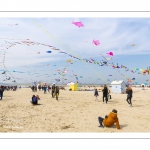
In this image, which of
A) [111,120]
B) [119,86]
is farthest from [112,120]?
[119,86]

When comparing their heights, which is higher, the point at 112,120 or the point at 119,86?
the point at 119,86

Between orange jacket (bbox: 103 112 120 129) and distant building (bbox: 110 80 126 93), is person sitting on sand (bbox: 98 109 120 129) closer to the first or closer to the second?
orange jacket (bbox: 103 112 120 129)

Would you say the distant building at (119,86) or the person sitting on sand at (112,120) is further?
the distant building at (119,86)

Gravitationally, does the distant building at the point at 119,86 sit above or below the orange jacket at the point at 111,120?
above

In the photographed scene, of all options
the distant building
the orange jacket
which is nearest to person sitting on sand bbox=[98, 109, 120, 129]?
the orange jacket

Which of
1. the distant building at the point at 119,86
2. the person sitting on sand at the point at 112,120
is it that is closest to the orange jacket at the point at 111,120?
the person sitting on sand at the point at 112,120

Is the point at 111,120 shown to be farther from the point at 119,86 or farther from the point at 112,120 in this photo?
the point at 119,86

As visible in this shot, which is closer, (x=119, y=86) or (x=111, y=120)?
(x=111, y=120)

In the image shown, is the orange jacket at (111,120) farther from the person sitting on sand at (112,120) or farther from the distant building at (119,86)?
the distant building at (119,86)

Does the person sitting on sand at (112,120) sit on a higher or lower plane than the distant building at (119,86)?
lower

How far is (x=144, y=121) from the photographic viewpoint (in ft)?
27.3
